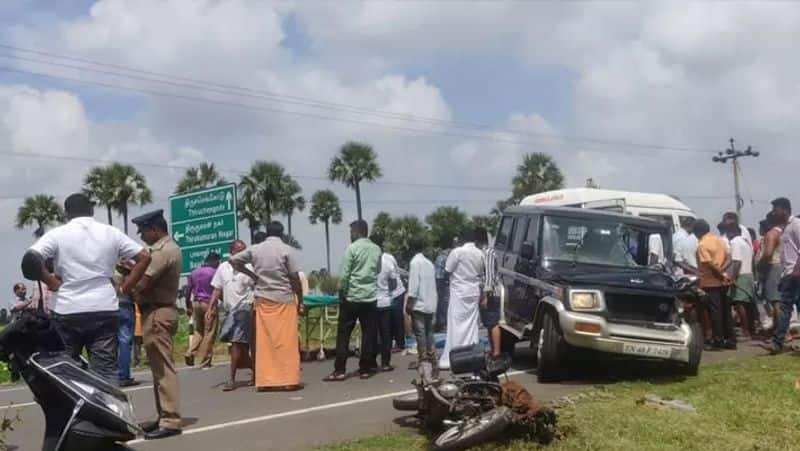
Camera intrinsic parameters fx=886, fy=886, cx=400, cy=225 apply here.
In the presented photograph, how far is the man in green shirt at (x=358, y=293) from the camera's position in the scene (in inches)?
432

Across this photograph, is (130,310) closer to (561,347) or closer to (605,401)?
(561,347)

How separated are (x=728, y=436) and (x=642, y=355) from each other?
2811mm

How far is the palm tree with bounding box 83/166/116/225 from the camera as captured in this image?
50.4m

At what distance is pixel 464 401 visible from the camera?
6.51 m

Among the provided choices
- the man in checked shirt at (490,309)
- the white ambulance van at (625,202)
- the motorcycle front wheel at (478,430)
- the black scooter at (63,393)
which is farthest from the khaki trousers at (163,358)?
the white ambulance van at (625,202)

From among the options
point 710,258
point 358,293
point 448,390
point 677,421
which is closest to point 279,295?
point 358,293

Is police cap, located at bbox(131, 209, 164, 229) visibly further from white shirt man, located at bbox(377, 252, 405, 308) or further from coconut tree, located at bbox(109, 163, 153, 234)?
coconut tree, located at bbox(109, 163, 153, 234)

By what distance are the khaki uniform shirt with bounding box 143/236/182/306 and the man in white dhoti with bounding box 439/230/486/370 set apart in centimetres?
452

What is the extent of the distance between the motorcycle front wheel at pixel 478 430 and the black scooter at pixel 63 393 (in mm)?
2130

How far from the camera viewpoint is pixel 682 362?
31.7 feet

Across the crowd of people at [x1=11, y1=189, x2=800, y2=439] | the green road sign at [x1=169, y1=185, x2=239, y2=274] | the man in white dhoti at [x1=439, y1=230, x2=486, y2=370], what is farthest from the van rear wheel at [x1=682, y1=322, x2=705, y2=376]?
the green road sign at [x1=169, y1=185, x2=239, y2=274]

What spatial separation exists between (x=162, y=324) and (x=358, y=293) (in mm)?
3557

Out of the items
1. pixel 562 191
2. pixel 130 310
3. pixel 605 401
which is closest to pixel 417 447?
pixel 605 401

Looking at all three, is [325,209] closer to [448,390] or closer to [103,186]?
[103,186]
